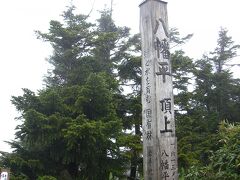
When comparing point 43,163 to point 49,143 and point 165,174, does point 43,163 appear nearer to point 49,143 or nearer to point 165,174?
point 49,143

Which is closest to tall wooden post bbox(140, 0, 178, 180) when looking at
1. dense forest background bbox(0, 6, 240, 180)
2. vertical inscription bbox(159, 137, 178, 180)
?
vertical inscription bbox(159, 137, 178, 180)

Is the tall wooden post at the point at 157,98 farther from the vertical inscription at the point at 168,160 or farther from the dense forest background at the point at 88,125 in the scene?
the dense forest background at the point at 88,125

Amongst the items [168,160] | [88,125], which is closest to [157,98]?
[168,160]

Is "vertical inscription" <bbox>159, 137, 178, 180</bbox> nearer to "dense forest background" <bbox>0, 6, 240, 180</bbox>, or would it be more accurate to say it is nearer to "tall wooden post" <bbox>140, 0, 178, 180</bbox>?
"tall wooden post" <bbox>140, 0, 178, 180</bbox>

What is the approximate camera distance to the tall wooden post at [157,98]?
16.0 ft

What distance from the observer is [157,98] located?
5.01 metres

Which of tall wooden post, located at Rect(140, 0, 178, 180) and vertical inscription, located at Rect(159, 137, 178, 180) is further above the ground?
tall wooden post, located at Rect(140, 0, 178, 180)

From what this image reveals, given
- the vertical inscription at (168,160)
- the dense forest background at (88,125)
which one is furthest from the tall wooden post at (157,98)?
the dense forest background at (88,125)

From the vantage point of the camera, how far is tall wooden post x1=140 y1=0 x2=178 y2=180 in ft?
16.0

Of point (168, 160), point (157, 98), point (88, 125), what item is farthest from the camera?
point (88, 125)

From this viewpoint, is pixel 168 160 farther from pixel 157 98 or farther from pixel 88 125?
pixel 88 125

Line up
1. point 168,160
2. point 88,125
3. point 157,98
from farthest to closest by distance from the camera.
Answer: point 88,125 < point 157,98 < point 168,160

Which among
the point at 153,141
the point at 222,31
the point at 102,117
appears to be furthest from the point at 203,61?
the point at 153,141

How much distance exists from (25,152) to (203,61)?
17.1 metres
